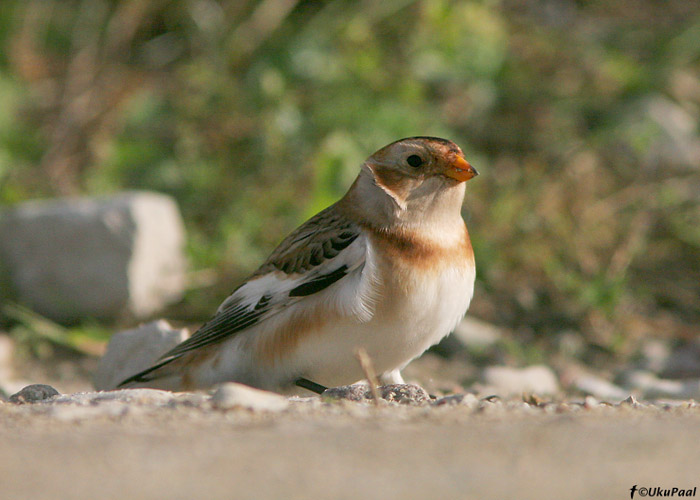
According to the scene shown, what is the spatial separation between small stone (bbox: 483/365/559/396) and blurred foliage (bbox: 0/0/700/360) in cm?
84

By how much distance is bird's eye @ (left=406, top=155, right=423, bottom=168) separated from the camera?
3.37 meters

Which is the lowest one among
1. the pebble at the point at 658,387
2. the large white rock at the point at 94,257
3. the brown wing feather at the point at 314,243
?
the pebble at the point at 658,387

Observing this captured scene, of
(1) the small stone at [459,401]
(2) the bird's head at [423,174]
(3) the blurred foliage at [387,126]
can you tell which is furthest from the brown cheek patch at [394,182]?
(3) the blurred foliage at [387,126]

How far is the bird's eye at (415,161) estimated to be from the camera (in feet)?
11.0

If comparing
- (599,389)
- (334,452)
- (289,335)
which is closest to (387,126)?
(599,389)

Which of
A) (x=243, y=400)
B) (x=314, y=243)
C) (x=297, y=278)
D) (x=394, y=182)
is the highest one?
(x=394, y=182)

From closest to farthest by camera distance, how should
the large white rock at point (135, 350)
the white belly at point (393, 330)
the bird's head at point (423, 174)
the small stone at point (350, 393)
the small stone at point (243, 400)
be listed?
the small stone at point (243, 400), the small stone at point (350, 393), the white belly at point (393, 330), the bird's head at point (423, 174), the large white rock at point (135, 350)

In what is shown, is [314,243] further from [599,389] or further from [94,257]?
[94,257]

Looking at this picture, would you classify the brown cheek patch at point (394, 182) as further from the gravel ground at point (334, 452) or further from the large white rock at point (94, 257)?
the large white rock at point (94, 257)

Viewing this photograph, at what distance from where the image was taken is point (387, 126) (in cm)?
574

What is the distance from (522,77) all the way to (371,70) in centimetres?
129

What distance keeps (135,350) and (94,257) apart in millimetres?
1438

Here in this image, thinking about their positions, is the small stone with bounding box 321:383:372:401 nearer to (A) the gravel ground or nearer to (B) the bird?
(B) the bird

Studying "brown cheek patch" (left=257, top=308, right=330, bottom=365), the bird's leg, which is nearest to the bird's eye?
"brown cheek patch" (left=257, top=308, right=330, bottom=365)
